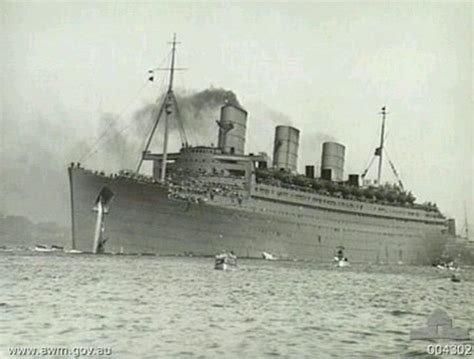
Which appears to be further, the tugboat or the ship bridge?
the tugboat

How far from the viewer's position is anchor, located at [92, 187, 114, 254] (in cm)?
1152

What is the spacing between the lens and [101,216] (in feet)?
42.2

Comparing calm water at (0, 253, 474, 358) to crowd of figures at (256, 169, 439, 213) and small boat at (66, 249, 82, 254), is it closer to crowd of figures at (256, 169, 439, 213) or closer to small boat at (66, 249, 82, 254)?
small boat at (66, 249, 82, 254)

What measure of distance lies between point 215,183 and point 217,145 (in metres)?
1.11

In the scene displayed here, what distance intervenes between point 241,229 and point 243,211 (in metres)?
0.66

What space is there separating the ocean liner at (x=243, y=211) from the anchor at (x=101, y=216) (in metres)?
0.02

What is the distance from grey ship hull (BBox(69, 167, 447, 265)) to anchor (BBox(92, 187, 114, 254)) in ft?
Result: 0.33

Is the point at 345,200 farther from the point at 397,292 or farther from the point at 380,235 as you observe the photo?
the point at 397,292

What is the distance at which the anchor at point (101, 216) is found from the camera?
453 inches

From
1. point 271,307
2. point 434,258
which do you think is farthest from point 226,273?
point 434,258

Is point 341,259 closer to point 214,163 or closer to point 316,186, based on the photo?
point 316,186

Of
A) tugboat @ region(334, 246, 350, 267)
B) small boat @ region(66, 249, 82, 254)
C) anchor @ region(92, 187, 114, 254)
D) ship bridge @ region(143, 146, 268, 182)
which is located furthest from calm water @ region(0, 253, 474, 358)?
tugboat @ region(334, 246, 350, 267)

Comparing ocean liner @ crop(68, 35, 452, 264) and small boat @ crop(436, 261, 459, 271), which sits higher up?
ocean liner @ crop(68, 35, 452, 264)

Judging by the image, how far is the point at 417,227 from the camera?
16.8 m
